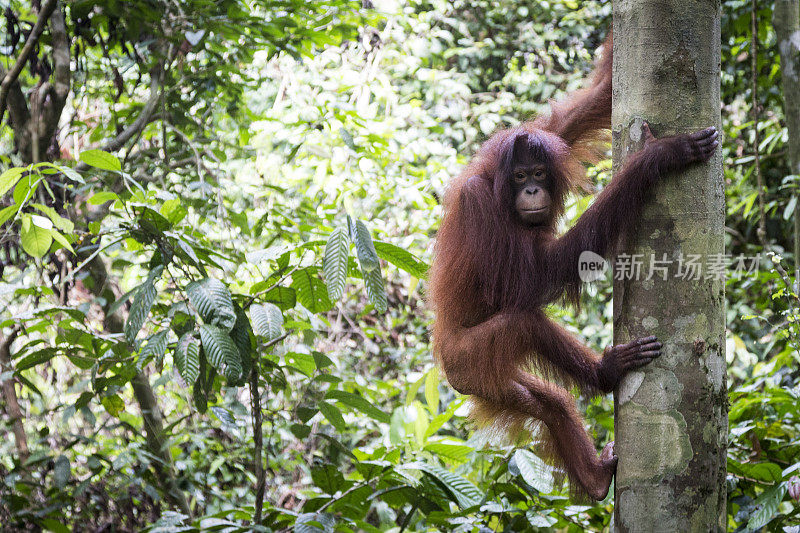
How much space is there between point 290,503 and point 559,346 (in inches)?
105

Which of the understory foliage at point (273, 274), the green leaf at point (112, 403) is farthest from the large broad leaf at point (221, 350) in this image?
the green leaf at point (112, 403)

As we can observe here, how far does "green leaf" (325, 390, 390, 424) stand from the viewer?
2.09 metres

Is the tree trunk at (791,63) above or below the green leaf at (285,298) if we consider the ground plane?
above

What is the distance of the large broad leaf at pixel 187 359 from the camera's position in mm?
1821

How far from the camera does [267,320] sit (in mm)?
2014

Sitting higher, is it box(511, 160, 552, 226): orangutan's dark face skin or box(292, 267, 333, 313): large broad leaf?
box(511, 160, 552, 226): orangutan's dark face skin

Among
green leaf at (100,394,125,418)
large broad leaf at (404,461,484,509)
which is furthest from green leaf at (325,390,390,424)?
green leaf at (100,394,125,418)

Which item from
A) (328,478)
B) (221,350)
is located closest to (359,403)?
(328,478)

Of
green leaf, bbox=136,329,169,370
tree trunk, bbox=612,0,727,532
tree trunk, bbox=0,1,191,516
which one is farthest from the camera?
tree trunk, bbox=0,1,191,516

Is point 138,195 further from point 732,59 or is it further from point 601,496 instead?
point 732,59

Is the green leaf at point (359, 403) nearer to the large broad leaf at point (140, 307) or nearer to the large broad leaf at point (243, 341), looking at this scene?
the large broad leaf at point (243, 341)

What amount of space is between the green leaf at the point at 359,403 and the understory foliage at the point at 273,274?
14 millimetres

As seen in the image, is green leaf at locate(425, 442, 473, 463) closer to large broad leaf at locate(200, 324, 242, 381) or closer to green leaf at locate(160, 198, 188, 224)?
large broad leaf at locate(200, 324, 242, 381)

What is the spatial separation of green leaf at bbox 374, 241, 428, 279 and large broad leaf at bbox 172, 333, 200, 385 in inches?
23.0
